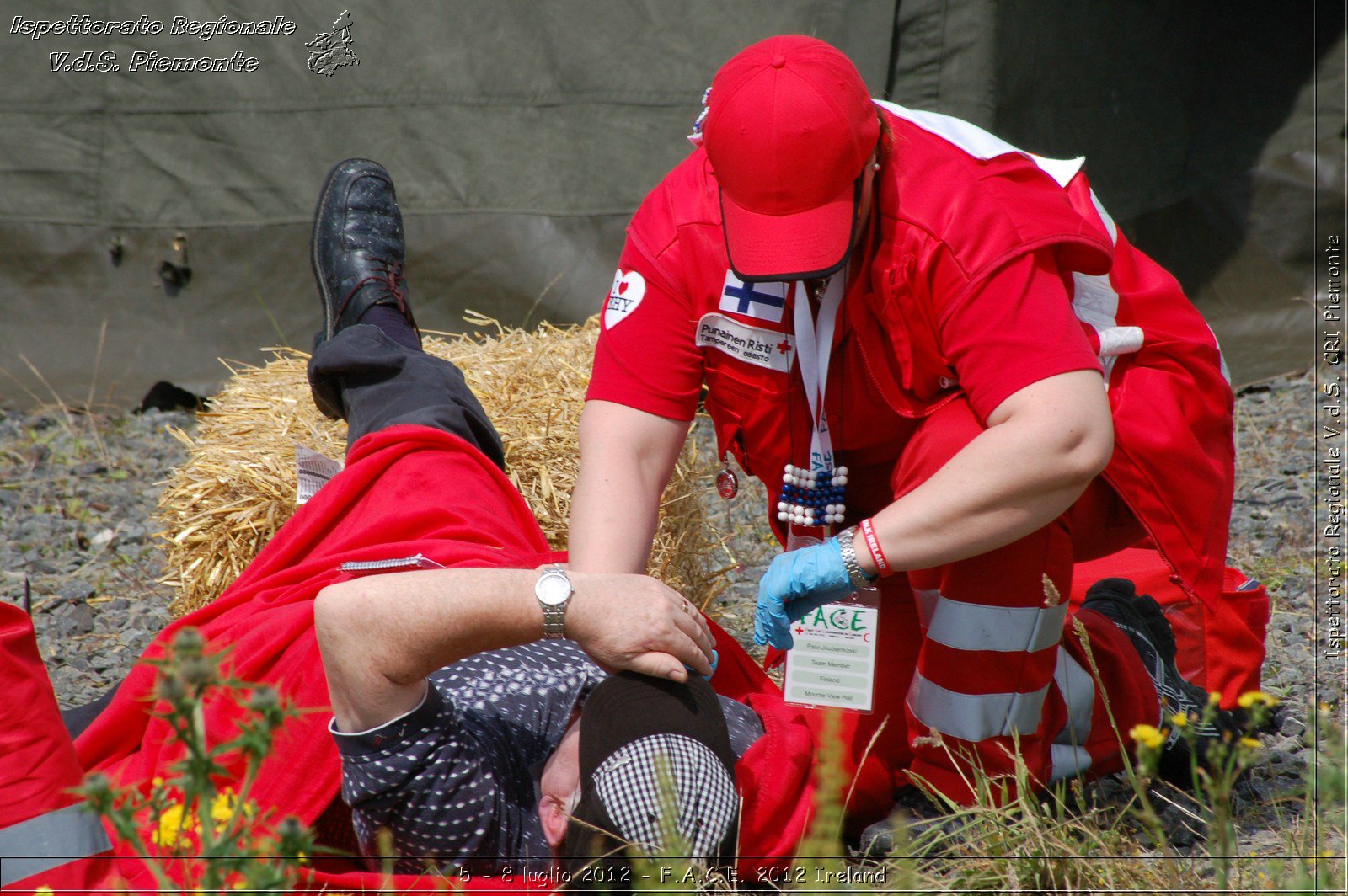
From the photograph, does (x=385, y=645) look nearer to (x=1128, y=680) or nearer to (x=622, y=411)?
(x=622, y=411)

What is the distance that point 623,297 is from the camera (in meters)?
2.25

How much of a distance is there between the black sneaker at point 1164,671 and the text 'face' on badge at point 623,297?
1.19 metres

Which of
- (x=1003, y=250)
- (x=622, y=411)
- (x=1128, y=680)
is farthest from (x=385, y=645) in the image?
(x=1128, y=680)

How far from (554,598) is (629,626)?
0.13 metres

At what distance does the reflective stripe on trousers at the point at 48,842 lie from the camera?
4.67ft

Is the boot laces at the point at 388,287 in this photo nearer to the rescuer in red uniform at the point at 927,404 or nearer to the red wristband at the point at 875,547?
the rescuer in red uniform at the point at 927,404

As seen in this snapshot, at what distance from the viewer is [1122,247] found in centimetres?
235

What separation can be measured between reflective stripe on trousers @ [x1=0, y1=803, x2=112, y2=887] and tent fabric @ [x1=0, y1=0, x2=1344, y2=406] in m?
3.32

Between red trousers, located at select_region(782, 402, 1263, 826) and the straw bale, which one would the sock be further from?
red trousers, located at select_region(782, 402, 1263, 826)

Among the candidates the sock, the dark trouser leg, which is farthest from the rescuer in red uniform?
the sock

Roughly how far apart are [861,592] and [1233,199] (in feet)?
11.2

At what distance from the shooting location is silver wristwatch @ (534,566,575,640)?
1.74 meters

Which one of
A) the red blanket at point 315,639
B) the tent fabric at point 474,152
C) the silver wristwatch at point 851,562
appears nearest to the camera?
the red blanket at point 315,639

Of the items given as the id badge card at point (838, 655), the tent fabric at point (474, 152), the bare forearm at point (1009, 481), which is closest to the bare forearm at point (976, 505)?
the bare forearm at point (1009, 481)
